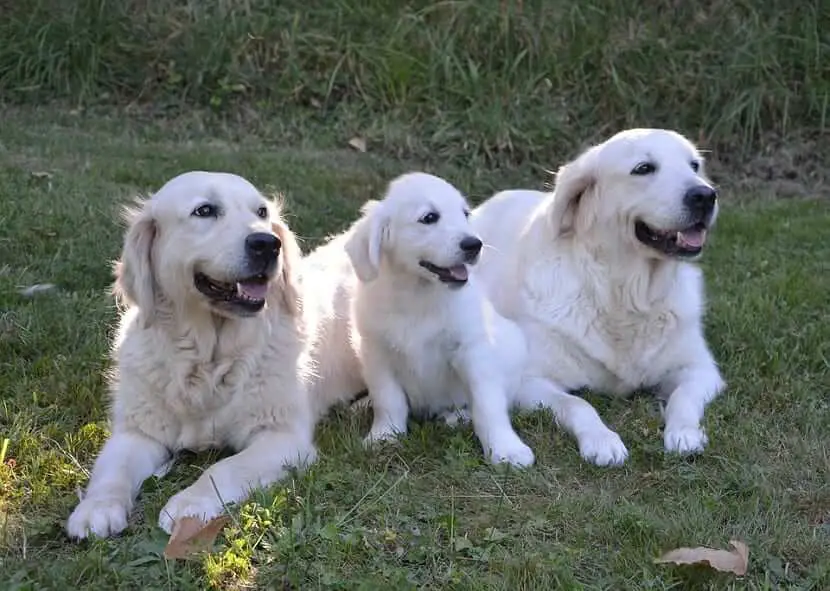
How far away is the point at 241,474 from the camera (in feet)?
10.0

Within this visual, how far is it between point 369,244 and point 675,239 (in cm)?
111

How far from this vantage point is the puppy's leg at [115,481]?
2781 mm

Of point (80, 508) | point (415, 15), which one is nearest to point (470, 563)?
point (80, 508)

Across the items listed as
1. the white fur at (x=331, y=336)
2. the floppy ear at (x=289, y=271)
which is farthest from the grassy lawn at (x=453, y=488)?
the floppy ear at (x=289, y=271)

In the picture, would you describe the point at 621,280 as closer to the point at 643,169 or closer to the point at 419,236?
the point at 643,169

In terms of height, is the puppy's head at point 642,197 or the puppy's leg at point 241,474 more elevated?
the puppy's head at point 642,197

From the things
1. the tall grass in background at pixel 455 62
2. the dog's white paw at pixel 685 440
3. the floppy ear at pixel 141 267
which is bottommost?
the tall grass in background at pixel 455 62

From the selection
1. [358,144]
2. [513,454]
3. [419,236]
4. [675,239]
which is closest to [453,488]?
[513,454]

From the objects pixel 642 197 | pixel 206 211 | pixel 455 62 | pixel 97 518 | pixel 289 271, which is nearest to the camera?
pixel 97 518

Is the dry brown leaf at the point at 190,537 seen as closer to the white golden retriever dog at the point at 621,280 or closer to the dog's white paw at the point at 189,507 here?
the dog's white paw at the point at 189,507

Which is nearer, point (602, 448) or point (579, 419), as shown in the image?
point (602, 448)

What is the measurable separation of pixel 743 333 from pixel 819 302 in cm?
64

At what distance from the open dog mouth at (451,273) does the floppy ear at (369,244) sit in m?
0.19

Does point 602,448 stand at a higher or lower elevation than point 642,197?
lower
